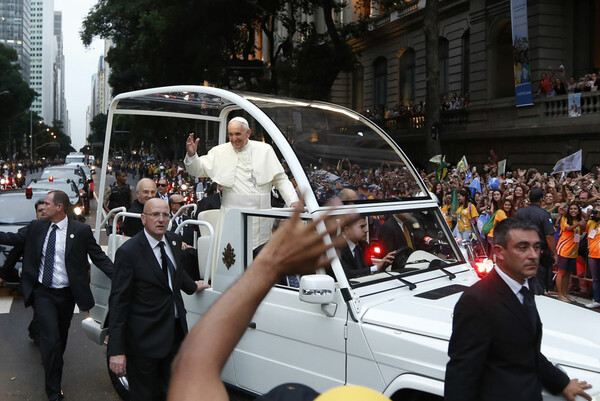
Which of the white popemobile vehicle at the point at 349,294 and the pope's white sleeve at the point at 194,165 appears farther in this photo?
the pope's white sleeve at the point at 194,165

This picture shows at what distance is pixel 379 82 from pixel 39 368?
3236 cm

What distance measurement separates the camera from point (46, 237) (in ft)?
19.2

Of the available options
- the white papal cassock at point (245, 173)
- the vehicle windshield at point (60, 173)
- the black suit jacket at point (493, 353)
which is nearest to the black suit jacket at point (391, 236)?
the white papal cassock at point (245, 173)

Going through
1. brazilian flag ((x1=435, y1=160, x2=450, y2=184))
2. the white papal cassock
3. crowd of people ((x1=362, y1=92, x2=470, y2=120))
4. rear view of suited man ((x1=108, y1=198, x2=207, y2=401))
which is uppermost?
crowd of people ((x1=362, y1=92, x2=470, y2=120))

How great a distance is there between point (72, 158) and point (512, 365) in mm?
69189

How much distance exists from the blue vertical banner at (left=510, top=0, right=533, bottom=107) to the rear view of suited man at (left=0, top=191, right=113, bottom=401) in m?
18.8

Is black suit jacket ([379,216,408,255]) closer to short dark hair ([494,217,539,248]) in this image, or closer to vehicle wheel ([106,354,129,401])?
Result: short dark hair ([494,217,539,248])

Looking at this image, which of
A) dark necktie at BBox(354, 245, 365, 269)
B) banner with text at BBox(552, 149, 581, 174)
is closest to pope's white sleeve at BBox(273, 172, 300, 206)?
dark necktie at BBox(354, 245, 365, 269)

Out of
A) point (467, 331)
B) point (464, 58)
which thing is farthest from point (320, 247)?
point (464, 58)

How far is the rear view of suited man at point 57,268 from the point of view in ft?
18.8

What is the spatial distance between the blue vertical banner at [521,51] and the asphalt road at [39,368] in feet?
58.2

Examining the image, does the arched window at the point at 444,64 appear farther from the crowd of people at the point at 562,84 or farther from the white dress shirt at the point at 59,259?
the white dress shirt at the point at 59,259

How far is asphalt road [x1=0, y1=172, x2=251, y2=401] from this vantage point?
20.0ft

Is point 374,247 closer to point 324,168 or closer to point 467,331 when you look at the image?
point 324,168
